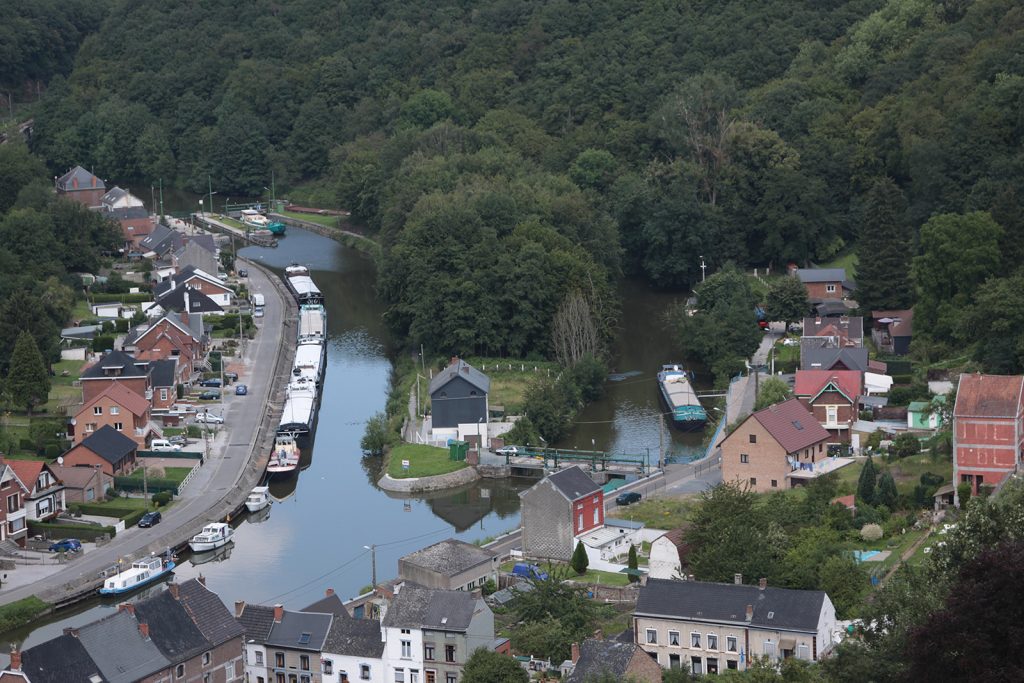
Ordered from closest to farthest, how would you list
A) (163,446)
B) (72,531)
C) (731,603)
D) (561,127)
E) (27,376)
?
1. (731,603)
2. (72,531)
3. (163,446)
4. (27,376)
5. (561,127)

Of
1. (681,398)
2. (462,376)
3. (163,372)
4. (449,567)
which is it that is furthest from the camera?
(163,372)

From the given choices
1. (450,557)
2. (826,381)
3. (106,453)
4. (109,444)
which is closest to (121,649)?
(450,557)

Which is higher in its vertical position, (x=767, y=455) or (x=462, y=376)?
(x=462, y=376)

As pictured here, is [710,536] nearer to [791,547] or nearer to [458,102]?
[791,547]

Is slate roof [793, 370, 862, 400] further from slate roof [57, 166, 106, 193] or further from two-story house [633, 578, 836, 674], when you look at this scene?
slate roof [57, 166, 106, 193]

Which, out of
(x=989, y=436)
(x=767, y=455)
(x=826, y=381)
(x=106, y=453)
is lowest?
(x=767, y=455)

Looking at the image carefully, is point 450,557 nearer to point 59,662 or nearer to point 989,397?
point 59,662

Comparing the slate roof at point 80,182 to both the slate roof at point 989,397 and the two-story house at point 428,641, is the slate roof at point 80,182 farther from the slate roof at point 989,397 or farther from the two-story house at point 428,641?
the two-story house at point 428,641

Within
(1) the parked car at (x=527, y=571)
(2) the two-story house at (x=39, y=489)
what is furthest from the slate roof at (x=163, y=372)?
(1) the parked car at (x=527, y=571)
